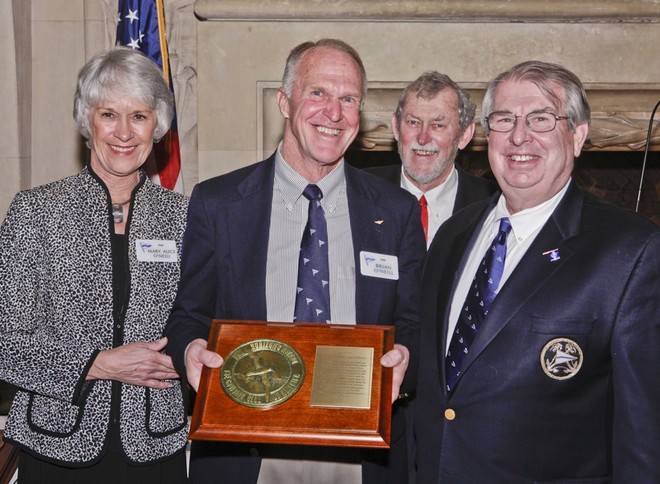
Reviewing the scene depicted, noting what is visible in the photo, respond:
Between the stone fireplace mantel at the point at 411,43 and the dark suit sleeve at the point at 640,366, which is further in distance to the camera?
the stone fireplace mantel at the point at 411,43

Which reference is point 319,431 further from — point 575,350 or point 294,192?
point 294,192

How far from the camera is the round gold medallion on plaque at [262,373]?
8.02 ft

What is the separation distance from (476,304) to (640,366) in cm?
53

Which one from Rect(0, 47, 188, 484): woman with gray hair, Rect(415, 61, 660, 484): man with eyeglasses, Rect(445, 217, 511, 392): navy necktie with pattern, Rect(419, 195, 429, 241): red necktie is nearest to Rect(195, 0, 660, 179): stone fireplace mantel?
Rect(419, 195, 429, 241): red necktie

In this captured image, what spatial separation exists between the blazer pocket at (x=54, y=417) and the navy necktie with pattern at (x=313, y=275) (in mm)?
863

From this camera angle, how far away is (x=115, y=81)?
3008mm

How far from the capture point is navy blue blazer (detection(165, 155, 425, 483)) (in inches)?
112

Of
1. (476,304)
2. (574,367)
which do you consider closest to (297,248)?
(476,304)

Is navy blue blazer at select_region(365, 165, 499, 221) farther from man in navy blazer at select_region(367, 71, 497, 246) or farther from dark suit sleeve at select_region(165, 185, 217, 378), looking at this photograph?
dark suit sleeve at select_region(165, 185, 217, 378)

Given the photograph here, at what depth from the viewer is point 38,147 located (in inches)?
217

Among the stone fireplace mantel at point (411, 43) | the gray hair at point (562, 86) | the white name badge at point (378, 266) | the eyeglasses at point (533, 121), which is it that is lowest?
the white name badge at point (378, 266)

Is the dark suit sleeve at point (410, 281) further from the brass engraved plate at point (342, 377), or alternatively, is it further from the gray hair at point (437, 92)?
the gray hair at point (437, 92)

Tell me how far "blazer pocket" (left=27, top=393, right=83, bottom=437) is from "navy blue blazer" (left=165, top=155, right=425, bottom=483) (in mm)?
428

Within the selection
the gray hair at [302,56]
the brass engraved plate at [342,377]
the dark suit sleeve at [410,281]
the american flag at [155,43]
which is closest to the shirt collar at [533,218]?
the dark suit sleeve at [410,281]
